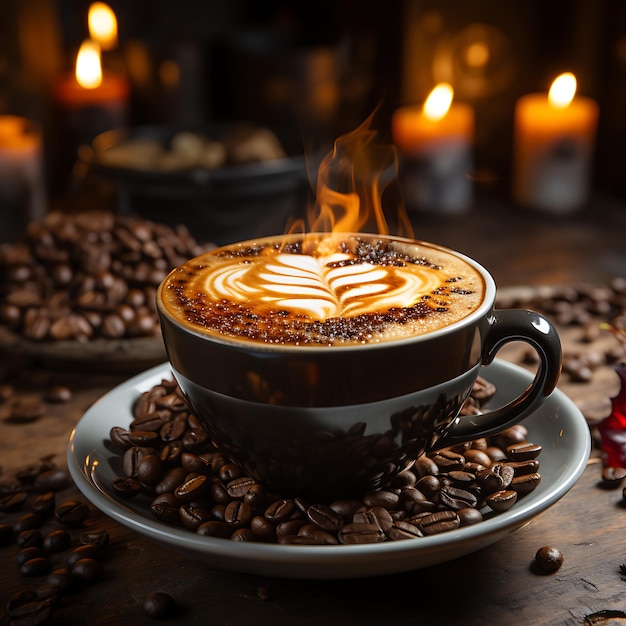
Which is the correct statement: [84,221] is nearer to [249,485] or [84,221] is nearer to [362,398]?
[249,485]

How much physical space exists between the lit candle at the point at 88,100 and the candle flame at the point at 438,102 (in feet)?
3.17

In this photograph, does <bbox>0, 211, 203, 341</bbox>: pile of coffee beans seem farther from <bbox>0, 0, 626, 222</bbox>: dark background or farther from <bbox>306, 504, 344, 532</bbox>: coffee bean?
<bbox>0, 0, 626, 222</bbox>: dark background

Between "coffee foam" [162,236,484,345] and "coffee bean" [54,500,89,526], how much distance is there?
0.28m

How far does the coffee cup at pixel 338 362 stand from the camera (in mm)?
742

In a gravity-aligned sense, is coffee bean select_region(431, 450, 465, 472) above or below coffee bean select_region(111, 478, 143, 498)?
below

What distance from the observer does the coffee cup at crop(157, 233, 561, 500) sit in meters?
0.74

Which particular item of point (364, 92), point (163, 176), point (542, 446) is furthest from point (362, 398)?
point (364, 92)

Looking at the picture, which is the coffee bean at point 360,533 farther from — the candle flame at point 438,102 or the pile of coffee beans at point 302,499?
the candle flame at point 438,102

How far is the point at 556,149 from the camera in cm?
241

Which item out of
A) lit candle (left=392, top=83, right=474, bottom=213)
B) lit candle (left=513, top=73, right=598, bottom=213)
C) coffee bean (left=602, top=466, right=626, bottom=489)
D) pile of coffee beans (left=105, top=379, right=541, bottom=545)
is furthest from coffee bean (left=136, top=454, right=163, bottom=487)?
lit candle (left=513, top=73, right=598, bottom=213)

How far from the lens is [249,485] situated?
0.85m

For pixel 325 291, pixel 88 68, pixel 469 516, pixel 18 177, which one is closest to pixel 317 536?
pixel 469 516

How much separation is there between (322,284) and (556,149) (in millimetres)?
1734

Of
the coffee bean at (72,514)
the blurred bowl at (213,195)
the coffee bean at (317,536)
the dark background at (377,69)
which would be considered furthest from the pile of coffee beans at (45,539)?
the dark background at (377,69)
